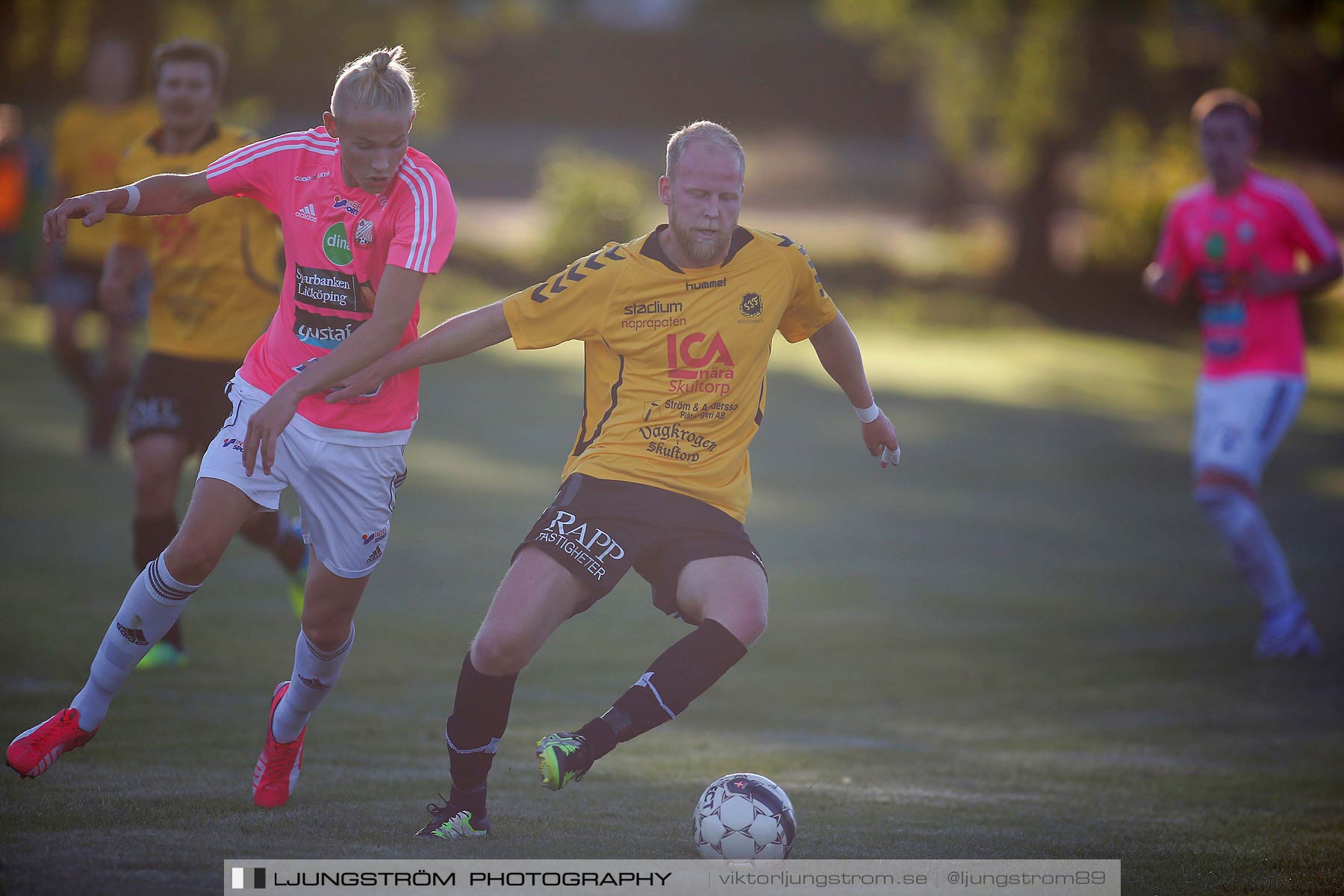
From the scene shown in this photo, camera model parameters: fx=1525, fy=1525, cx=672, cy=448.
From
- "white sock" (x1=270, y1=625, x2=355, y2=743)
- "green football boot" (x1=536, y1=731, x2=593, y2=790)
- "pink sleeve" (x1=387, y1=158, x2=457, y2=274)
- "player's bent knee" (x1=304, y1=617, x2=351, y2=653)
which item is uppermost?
"pink sleeve" (x1=387, y1=158, x2=457, y2=274)

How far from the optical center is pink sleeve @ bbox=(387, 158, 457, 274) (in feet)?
15.3

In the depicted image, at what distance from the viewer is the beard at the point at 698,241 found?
4934 millimetres

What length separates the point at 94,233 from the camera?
11633 millimetres

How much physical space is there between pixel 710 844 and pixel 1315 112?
40.1 m

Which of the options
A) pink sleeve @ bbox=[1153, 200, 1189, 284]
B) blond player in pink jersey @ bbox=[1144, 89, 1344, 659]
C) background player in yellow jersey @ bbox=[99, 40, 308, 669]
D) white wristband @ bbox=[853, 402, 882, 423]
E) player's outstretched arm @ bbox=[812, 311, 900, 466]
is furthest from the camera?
pink sleeve @ bbox=[1153, 200, 1189, 284]

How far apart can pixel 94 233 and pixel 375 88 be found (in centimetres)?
782

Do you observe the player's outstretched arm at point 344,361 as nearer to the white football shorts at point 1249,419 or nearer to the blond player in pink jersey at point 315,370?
the blond player in pink jersey at point 315,370

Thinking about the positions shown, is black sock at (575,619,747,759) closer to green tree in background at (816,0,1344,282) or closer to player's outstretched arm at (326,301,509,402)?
player's outstretched arm at (326,301,509,402)

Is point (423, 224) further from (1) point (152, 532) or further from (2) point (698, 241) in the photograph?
(1) point (152, 532)

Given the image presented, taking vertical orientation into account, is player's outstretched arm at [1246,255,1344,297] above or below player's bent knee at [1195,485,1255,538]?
above

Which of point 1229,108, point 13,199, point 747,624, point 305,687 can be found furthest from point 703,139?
point 13,199

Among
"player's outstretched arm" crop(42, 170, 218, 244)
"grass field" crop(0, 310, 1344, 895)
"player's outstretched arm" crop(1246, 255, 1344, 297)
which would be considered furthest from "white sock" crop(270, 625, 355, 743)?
"player's outstretched arm" crop(1246, 255, 1344, 297)

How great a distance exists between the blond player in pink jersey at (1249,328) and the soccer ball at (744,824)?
15.8 ft

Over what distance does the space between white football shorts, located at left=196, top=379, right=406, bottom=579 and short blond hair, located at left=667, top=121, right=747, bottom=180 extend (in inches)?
52.2
